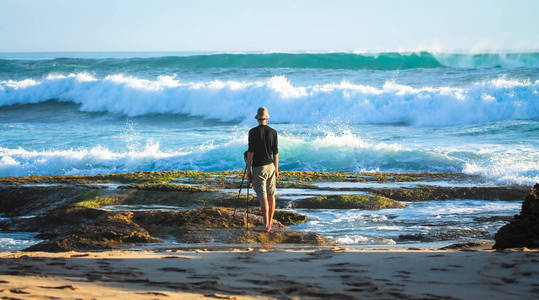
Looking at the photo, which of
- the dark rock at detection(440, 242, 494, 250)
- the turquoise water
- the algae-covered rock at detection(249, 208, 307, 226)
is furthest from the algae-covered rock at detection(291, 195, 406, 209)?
the turquoise water

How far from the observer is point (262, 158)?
7.88 meters

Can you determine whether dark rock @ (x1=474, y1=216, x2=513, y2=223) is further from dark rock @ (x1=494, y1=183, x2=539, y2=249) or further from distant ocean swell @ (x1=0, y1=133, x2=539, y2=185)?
distant ocean swell @ (x1=0, y1=133, x2=539, y2=185)

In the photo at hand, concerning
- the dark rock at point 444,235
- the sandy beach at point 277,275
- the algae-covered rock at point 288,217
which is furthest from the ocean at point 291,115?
the sandy beach at point 277,275

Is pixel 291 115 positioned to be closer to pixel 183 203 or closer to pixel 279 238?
pixel 183 203

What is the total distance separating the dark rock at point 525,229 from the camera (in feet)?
19.8

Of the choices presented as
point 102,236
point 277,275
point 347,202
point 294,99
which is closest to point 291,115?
point 294,99

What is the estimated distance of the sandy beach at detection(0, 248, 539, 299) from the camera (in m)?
4.24

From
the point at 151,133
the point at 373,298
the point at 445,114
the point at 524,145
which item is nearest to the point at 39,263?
the point at 373,298

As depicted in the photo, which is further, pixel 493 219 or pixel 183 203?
pixel 183 203

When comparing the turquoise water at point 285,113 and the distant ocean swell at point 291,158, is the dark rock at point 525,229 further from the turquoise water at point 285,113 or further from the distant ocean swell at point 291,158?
the distant ocean swell at point 291,158

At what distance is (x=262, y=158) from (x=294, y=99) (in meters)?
22.4

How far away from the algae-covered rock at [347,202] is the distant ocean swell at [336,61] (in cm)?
3323

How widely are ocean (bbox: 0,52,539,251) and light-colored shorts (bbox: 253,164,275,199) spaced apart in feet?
3.83

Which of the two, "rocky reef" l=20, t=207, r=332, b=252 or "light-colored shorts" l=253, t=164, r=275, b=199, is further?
"light-colored shorts" l=253, t=164, r=275, b=199
